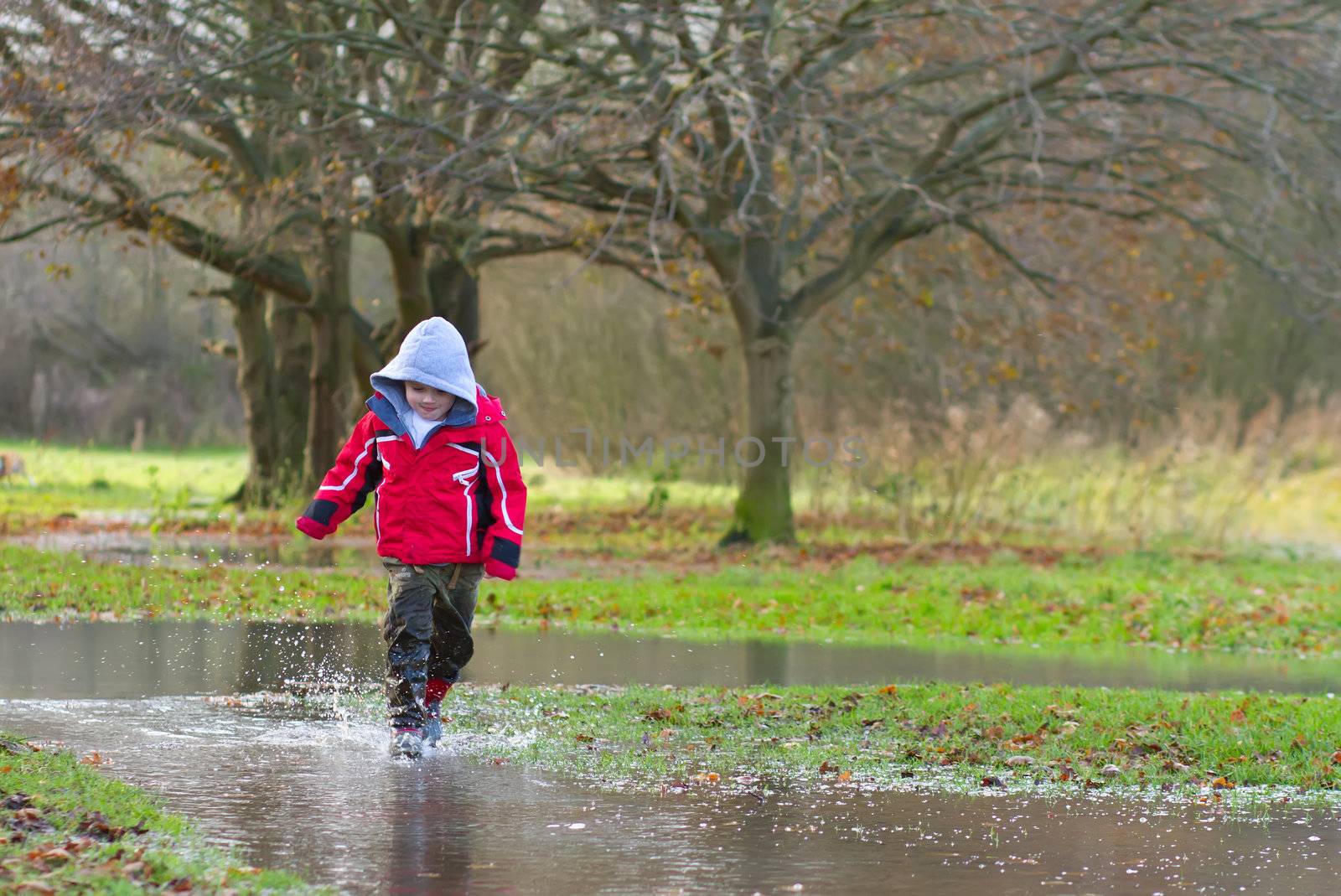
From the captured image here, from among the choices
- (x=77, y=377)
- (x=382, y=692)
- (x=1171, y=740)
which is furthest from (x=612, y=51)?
(x=77, y=377)

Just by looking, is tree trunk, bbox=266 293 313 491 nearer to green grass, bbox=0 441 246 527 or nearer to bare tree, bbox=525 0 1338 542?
green grass, bbox=0 441 246 527

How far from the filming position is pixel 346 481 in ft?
26.3

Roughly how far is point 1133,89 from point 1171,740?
1238 cm

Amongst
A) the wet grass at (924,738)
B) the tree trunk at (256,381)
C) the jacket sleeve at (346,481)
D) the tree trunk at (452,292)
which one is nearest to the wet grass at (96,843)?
the jacket sleeve at (346,481)

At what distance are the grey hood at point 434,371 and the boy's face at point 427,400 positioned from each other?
38mm

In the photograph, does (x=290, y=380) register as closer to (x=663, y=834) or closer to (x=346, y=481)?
(x=346, y=481)

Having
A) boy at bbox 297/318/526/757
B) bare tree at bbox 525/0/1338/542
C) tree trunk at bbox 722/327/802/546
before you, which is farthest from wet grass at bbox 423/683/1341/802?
tree trunk at bbox 722/327/802/546

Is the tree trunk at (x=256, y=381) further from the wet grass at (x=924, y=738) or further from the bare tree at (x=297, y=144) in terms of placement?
the wet grass at (x=924, y=738)

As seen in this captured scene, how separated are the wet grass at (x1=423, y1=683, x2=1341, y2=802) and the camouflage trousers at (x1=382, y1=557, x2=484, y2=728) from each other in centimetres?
34

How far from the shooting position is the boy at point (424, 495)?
783cm

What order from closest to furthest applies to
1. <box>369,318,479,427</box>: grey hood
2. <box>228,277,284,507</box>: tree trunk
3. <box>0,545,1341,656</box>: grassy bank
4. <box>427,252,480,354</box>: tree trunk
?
<box>369,318,479,427</box>: grey hood
<box>0,545,1341,656</box>: grassy bank
<box>427,252,480,354</box>: tree trunk
<box>228,277,284,507</box>: tree trunk

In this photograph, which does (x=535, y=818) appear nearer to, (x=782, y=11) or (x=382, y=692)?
(x=382, y=692)

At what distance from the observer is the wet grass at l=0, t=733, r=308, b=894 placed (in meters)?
5.12

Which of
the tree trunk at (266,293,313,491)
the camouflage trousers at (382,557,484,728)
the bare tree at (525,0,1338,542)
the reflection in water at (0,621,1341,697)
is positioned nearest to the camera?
the camouflage trousers at (382,557,484,728)
